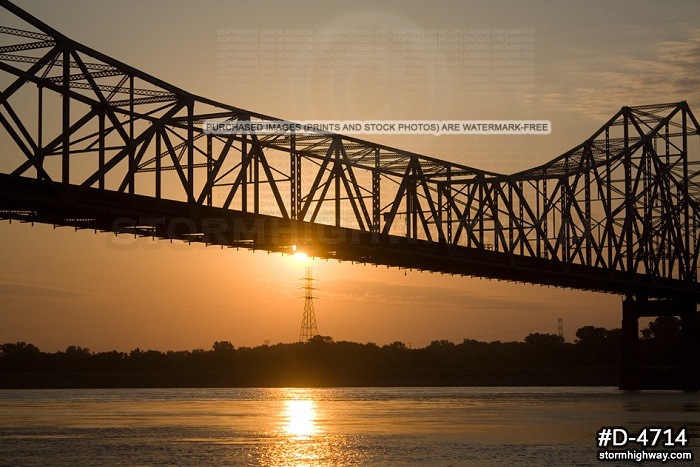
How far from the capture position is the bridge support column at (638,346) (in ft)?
398

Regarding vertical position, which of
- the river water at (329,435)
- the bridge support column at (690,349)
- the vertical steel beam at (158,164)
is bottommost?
the river water at (329,435)

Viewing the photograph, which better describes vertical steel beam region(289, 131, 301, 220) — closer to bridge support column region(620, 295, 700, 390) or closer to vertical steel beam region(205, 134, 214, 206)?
vertical steel beam region(205, 134, 214, 206)

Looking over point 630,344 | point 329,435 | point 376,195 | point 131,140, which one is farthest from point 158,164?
point 630,344

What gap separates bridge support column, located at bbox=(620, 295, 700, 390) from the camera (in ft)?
398

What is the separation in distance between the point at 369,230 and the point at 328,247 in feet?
10.5

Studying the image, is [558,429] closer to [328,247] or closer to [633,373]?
[328,247]

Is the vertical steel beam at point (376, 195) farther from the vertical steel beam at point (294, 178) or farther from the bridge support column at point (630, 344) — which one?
the bridge support column at point (630, 344)

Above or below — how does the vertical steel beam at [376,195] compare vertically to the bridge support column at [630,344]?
above

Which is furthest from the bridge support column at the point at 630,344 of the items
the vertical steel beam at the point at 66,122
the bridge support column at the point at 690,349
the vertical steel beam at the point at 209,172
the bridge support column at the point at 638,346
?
the vertical steel beam at the point at 66,122

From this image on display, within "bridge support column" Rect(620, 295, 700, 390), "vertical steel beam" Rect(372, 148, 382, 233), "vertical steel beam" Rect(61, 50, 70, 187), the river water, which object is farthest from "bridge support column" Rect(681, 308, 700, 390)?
"vertical steel beam" Rect(61, 50, 70, 187)

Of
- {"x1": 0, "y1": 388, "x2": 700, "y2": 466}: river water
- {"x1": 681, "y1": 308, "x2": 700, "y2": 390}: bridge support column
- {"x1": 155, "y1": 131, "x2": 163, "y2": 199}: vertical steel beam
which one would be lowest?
{"x1": 0, "y1": 388, "x2": 700, "y2": 466}: river water

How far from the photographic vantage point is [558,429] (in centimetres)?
6209

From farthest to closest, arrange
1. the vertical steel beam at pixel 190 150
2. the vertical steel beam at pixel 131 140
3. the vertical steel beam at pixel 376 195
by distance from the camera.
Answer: the vertical steel beam at pixel 376 195, the vertical steel beam at pixel 190 150, the vertical steel beam at pixel 131 140

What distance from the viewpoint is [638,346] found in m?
122
